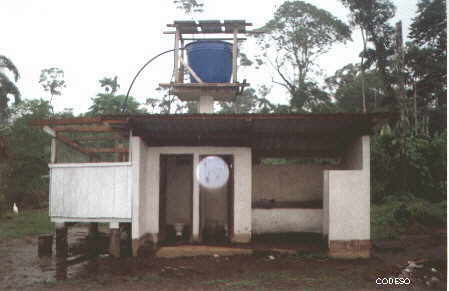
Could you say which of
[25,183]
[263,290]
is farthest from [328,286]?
[25,183]

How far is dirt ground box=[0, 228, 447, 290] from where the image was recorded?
25.1 ft

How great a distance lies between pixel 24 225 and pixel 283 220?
34.0 ft

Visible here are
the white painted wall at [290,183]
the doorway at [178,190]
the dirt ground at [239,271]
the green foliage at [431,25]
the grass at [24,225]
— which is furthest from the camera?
the green foliage at [431,25]

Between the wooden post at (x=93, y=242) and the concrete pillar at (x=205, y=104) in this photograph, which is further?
the concrete pillar at (x=205, y=104)

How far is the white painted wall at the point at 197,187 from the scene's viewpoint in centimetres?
1073

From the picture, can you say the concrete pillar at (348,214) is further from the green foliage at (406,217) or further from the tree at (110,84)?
the tree at (110,84)

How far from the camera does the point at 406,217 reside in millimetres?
16297

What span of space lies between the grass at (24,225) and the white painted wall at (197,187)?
636 cm

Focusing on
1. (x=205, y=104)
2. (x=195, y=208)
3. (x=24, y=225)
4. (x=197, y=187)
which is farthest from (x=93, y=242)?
(x=24, y=225)

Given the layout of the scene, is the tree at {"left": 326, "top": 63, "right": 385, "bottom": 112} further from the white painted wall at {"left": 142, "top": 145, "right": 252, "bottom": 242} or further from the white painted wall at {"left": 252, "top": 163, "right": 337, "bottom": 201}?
the white painted wall at {"left": 142, "top": 145, "right": 252, "bottom": 242}

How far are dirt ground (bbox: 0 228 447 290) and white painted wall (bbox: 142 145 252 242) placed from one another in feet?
2.34

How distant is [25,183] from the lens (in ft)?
77.4

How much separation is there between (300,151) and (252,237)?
2.95 metres

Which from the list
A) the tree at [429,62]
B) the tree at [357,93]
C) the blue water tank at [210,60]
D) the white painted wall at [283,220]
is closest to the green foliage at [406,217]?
the white painted wall at [283,220]
